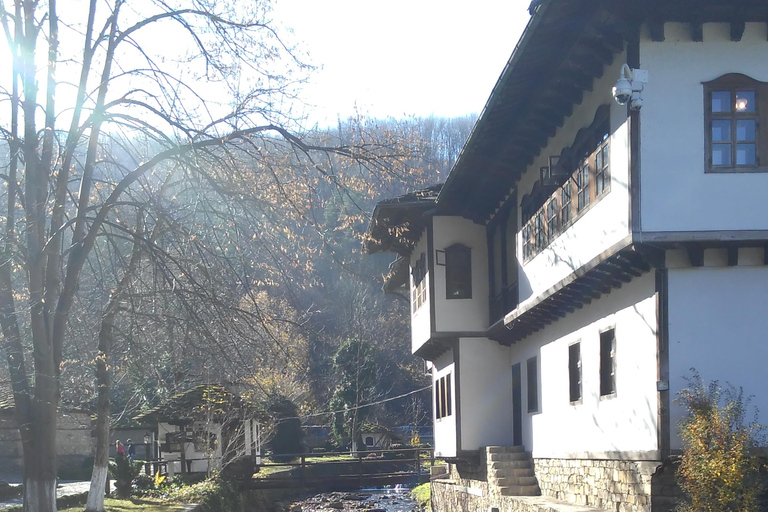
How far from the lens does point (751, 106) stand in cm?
1030

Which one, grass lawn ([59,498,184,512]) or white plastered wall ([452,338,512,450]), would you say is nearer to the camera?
white plastered wall ([452,338,512,450])

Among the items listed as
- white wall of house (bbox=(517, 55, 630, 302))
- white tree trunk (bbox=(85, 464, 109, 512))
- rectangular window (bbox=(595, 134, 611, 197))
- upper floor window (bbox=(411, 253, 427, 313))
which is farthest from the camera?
upper floor window (bbox=(411, 253, 427, 313))

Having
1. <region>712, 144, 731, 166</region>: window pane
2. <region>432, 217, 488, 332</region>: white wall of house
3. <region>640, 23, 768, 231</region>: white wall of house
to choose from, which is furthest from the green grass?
<region>712, 144, 731, 166</region>: window pane

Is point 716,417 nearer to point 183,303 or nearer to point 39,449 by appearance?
point 183,303

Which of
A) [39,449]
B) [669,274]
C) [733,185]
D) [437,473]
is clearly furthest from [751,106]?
[437,473]

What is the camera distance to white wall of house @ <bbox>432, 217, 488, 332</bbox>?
19.2 metres

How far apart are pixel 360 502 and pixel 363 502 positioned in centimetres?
24

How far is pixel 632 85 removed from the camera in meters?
9.95

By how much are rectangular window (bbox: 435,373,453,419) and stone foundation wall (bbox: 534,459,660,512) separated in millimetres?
4813

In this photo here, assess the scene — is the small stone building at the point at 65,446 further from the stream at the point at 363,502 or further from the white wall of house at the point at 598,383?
the white wall of house at the point at 598,383

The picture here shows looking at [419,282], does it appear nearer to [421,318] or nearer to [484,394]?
[421,318]

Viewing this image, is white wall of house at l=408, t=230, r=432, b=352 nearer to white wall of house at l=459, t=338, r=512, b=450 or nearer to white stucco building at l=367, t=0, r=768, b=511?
white wall of house at l=459, t=338, r=512, b=450

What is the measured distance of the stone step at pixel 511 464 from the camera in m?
16.8

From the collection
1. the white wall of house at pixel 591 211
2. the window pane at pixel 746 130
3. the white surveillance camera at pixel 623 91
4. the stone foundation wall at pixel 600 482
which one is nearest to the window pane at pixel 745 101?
the window pane at pixel 746 130
